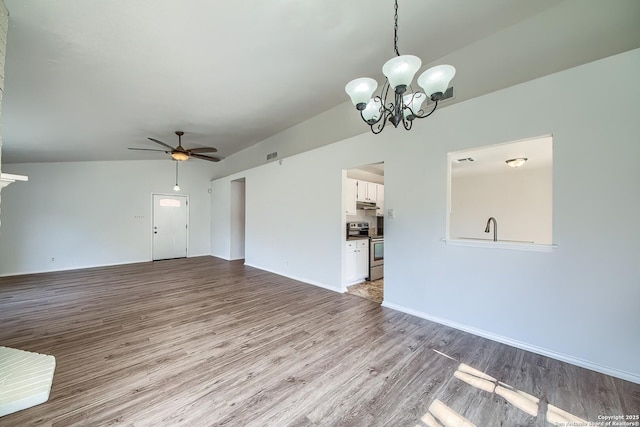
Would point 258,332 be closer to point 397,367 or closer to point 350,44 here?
point 397,367

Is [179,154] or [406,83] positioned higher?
[179,154]

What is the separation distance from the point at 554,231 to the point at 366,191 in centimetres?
336

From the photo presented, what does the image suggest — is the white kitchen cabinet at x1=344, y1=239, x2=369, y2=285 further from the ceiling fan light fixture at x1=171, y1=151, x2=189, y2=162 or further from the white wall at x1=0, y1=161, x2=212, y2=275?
the white wall at x1=0, y1=161, x2=212, y2=275

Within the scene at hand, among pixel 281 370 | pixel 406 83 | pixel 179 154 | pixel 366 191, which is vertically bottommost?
pixel 281 370

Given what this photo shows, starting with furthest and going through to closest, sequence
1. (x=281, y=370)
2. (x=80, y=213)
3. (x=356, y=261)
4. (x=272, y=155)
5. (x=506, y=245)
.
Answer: (x=80, y=213), (x=272, y=155), (x=356, y=261), (x=506, y=245), (x=281, y=370)

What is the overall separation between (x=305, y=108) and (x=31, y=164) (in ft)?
22.9

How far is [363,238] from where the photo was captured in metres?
5.07

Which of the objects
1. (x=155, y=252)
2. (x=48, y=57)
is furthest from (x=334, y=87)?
(x=155, y=252)

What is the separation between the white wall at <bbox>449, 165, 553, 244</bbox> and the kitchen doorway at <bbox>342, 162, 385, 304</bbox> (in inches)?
66.4

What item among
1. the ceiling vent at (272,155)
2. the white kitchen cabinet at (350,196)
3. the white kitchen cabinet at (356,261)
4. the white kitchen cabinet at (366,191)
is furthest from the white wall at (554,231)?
the ceiling vent at (272,155)

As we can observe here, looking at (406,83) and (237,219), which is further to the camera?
(237,219)

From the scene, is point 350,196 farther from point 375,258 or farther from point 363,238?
point 375,258

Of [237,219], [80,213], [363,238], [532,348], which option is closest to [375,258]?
[363,238]

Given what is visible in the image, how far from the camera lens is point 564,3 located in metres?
2.51
